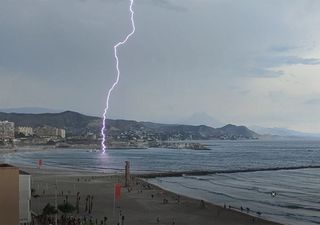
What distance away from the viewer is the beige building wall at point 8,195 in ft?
62.3

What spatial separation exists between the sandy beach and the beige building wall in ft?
45.0

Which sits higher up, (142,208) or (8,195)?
(8,195)

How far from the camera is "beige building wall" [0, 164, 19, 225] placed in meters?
19.0

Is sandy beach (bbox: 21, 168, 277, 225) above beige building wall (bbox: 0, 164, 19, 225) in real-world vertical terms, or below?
below

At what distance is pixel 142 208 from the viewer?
43500mm

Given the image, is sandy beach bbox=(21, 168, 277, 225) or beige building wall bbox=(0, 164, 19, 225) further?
sandy beach bbox=(21, 168, 277, 225)

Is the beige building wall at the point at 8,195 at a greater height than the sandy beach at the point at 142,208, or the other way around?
the beige building wall at the point at 8,195

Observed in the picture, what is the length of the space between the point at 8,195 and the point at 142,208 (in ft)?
82.8

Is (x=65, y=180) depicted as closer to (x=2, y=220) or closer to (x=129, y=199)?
(x=129, y=199)

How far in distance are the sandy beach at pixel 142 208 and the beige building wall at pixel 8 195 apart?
13.7 meters

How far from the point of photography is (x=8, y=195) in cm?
1903

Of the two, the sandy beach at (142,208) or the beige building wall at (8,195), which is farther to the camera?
the sandy beach at (142,208)

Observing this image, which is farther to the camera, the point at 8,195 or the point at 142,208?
the point at 142,208

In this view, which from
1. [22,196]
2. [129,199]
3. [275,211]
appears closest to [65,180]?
[129,199]
